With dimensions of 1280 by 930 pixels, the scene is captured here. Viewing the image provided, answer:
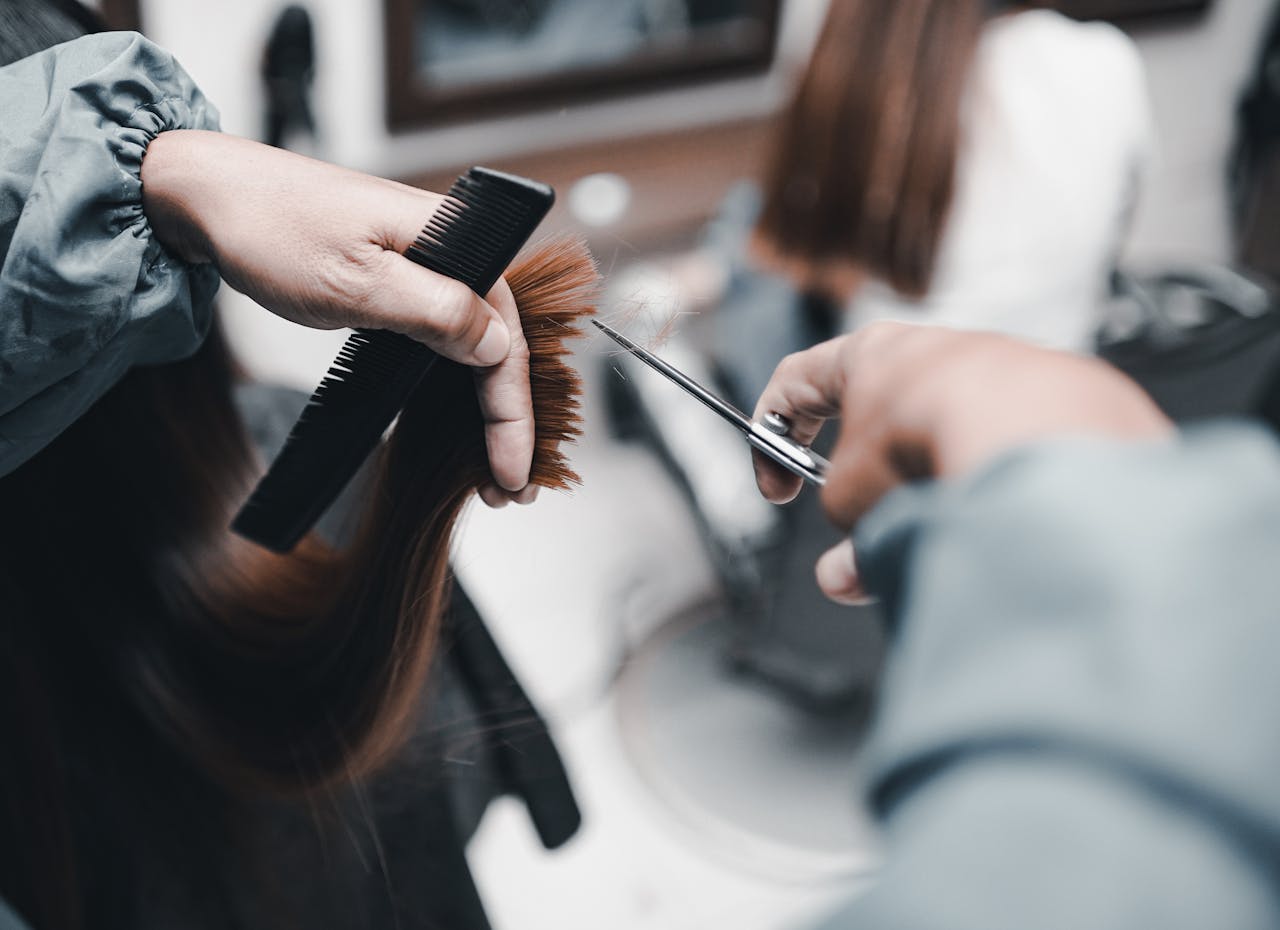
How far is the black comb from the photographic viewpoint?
428 millimetres

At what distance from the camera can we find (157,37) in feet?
4.20

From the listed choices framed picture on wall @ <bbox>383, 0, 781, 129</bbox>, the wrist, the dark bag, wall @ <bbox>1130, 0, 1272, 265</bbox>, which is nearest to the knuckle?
the wrist

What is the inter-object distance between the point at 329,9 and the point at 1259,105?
6.80ft

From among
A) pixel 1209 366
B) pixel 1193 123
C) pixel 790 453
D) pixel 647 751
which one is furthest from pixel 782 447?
pixel 1193 123

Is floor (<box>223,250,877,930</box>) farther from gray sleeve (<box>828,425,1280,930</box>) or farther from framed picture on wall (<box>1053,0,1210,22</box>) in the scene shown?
framed picture on wall (<box>1053,0,1210,22</box>)

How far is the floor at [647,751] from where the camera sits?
53.0 inches

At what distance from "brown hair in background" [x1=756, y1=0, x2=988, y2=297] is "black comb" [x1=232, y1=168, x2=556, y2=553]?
0.89 meters

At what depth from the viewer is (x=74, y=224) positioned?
464 mm

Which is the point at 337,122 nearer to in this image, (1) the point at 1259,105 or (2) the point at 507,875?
(2) the point at 507,875

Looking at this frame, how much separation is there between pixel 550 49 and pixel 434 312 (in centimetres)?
126

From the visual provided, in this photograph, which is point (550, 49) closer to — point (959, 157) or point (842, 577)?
point (959, 157)

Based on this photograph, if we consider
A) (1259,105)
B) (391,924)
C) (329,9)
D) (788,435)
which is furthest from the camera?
(1259,105)

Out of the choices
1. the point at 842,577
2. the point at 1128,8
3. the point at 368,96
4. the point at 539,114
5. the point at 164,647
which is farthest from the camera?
the point at 1128,8

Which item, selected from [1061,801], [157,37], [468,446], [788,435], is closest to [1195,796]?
[1061,801]
